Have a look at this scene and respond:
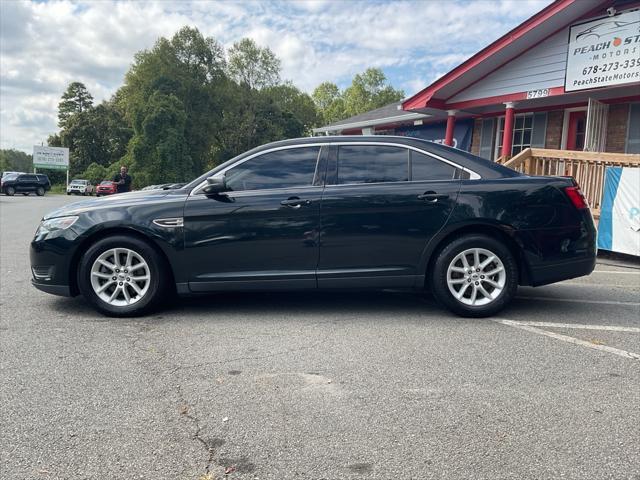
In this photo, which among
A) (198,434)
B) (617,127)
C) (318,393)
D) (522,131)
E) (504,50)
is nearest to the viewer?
(198,434)

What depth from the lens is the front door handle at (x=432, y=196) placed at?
4.86 metres

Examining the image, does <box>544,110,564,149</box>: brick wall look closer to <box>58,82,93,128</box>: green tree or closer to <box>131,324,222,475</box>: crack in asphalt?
<box>131,324,222,475</box>: crack in asphalt

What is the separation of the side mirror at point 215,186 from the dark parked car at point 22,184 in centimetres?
3777

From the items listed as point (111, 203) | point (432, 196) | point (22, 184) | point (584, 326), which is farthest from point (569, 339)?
point (22, 184)

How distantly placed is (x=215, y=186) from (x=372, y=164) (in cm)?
147

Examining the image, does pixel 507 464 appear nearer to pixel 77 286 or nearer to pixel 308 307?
pixel 308 307

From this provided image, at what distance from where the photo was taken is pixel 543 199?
493 centimetres

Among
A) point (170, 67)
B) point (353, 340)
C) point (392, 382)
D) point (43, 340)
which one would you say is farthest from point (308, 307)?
point (170, 67)

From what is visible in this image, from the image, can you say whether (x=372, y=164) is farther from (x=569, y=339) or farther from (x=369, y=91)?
(x=369, y=91)

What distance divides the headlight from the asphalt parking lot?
0.80 meters

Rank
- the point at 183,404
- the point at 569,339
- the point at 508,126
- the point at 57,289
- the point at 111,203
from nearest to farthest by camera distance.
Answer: the point at 183,404 → the point at 569,339 → the point at 57,289 → the point at 111,203 → the point at 508,126

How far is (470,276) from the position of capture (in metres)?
4.89

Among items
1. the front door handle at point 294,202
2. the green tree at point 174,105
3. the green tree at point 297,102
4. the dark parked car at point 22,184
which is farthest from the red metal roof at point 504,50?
the green tree at point 297,102

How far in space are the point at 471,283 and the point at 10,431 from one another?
3740mm
